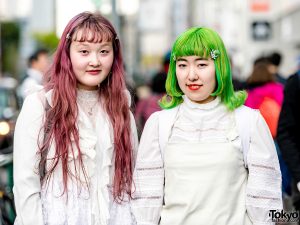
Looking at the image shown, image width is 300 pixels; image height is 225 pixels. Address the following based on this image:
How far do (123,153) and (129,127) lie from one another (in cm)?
17

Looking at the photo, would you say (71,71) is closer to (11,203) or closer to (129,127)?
(129,127)

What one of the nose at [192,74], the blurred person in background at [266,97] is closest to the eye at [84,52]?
the nose at [192,74]

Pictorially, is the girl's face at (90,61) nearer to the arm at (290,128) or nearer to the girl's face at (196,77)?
the girl's face at (196,77)

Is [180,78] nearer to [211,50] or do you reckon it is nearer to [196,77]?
[196,77]

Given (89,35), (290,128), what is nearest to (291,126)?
(290,128)

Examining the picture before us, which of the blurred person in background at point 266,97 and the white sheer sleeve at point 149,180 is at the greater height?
the white sheer sleeve at point 149,180

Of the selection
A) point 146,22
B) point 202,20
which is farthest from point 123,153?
point 202,20

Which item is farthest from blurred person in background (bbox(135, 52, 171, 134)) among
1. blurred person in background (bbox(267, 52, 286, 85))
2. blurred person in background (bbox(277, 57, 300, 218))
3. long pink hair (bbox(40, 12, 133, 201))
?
Answer: long pink hair (bbox(40, 12, 133, 201))

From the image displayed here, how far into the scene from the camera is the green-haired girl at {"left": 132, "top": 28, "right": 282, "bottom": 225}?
371 centimetres

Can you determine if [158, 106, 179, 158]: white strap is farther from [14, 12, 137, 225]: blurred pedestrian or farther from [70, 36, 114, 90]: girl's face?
[70, 36, 114, 90]: girl's face

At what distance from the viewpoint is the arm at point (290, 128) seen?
201 inches

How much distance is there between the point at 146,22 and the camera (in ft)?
84.8

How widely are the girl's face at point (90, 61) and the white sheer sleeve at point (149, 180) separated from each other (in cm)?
Result: 37

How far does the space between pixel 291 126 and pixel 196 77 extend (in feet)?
5.24
